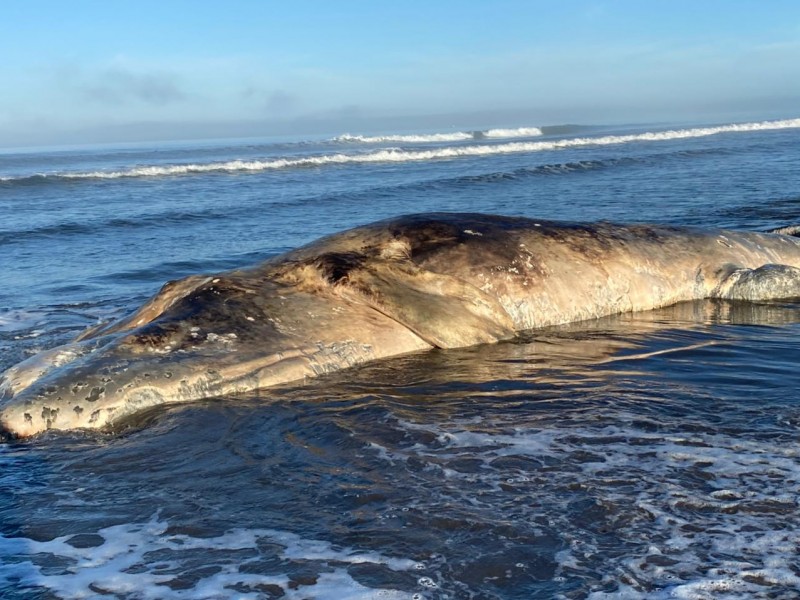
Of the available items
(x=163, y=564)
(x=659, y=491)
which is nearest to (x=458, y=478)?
(x=659, y=491)

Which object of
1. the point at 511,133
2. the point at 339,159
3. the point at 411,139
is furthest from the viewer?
the point at 511,133

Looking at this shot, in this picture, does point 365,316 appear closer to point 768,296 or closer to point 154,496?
point 154,496

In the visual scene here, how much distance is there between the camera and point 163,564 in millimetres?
3650

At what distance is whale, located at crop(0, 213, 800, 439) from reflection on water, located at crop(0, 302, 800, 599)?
29 cm

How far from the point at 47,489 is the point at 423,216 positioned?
4313mm

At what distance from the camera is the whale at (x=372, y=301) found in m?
5.80

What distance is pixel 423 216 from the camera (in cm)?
792

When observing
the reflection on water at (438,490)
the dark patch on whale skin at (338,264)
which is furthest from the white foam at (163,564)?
the dark patch on whale skin at (338,264)

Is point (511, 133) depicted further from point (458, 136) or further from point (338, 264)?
point (338, 264)

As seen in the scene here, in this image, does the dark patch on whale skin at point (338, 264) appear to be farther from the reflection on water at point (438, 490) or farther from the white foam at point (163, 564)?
the white foam at point (163, 564)

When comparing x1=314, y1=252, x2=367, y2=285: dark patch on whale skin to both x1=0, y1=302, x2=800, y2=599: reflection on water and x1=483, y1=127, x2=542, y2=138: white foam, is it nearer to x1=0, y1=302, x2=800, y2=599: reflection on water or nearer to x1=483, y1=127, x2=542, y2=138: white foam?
x1=0, y1=302, x2=800, y2=599: reflection on water

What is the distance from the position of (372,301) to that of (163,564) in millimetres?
3511

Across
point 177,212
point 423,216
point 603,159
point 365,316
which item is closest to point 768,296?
point 423,216

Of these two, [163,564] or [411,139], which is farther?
[411,139]
